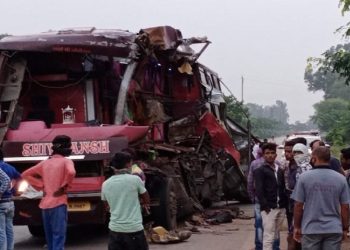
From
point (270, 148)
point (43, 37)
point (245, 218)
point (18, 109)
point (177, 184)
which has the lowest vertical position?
point (245, 218)

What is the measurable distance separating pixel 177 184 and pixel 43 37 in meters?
3.25

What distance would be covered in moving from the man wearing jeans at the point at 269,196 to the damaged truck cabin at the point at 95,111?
2335 mm

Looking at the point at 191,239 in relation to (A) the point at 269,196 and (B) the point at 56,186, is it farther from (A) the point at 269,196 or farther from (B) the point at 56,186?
(B) the point at 56,186

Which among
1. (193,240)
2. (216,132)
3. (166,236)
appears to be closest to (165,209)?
(166,236)

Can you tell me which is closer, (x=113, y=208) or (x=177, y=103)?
(x=113, y=208)

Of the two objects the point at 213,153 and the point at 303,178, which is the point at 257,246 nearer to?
the point at 303,178

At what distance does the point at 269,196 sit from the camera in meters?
7.82

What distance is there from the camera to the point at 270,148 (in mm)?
7887

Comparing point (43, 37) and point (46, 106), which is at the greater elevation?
Answer: point (43, 37)

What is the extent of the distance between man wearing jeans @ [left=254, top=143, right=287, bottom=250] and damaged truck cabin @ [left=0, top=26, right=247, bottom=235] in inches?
91.9

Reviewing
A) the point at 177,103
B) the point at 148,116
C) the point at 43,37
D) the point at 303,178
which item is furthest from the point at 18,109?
the point at 303,178

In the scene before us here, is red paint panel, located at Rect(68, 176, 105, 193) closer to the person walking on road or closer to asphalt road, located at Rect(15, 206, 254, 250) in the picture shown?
asphalt road, located at Rect(15, 206, 254, 250)

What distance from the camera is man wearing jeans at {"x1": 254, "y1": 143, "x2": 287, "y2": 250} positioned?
7.80 meters

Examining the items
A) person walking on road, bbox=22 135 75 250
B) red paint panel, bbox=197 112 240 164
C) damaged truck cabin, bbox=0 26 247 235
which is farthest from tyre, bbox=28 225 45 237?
red paint panel, bbox=197 112 240 164
